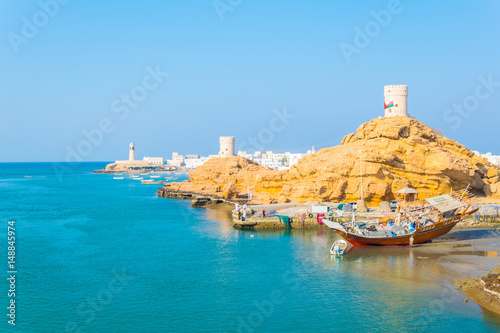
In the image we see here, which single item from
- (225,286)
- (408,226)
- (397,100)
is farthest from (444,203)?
(397,100)

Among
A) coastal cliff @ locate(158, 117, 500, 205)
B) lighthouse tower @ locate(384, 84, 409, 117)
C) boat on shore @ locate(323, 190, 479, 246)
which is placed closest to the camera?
boat on shore @ locate(323, 190, 479, 246)

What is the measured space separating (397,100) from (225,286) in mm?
36175

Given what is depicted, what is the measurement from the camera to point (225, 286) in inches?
896

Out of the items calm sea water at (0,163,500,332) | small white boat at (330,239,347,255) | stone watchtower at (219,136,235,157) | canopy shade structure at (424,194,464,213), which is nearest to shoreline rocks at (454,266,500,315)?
calm sea water at (0,163,500,332)

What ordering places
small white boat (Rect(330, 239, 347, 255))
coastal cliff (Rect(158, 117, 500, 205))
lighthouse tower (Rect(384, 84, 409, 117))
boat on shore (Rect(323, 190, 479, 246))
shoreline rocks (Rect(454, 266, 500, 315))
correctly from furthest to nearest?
lighthouse tower (Rect(384, 84, 409, 117)) < coastal cliff (Rect(158, 117, 500, 205)) < boat on shore (Rect(323, 190, 479, 246)) < small white boat (Rect(330, 239, 347, 255)) < shoreline rocks (Rect(454, 266, 500, 315))

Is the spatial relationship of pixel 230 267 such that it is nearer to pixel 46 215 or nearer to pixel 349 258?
pixel 349 258

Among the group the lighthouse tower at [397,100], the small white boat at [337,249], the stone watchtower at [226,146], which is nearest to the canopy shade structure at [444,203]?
the small white boat at [337,249]

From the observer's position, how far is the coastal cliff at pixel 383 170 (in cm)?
4215

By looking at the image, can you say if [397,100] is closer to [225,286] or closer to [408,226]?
[408,226]

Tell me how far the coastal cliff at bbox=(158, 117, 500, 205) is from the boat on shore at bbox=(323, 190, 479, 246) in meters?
7.34

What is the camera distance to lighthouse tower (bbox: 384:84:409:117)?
50.9 m

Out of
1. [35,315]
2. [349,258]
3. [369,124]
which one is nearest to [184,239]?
[349,258]

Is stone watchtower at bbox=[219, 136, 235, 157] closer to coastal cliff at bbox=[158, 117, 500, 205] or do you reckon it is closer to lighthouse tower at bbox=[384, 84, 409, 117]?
coastal cliff at bbox=[158, 117, 500, 205]

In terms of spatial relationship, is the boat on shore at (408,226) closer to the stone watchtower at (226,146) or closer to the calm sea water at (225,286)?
the calm sea water at (225,286)
